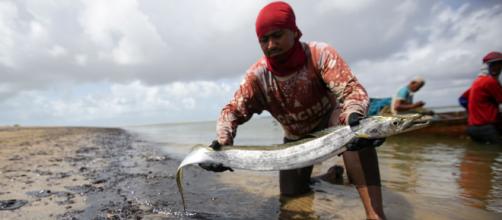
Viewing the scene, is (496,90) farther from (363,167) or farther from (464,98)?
(363,167)

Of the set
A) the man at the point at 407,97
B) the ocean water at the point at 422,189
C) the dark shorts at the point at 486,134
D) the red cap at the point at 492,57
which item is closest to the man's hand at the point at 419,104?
the man at the point at 407,97

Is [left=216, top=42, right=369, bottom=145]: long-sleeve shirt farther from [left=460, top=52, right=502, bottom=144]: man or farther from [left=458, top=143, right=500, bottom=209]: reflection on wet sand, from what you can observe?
[left=460, top=52, right=502, bottom=144]: man

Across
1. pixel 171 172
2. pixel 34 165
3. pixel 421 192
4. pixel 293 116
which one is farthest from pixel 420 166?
pixel 34 165

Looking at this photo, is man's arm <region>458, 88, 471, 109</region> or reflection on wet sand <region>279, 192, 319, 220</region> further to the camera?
man's arm <region>458, 88, 471, 109</region>

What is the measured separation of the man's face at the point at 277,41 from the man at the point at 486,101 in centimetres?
691

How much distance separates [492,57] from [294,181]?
6.50m

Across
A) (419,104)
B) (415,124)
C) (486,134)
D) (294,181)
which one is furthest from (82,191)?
(419,104)

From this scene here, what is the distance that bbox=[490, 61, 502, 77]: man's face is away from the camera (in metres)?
8.10

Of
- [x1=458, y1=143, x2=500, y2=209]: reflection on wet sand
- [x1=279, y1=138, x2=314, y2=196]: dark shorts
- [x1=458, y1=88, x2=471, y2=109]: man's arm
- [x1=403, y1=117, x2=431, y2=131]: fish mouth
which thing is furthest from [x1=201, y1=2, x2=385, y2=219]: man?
[x1=458, y1=88, x2=471, y2=109]: man's arm

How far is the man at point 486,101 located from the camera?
8.20 m

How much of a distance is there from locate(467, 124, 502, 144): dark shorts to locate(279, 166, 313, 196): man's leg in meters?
6.91

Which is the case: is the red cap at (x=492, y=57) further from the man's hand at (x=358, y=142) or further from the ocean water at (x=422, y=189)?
the man's hand at (x=358, y=142)

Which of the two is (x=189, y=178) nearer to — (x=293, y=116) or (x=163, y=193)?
(x=163, y=193)

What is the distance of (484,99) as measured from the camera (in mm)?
8711
